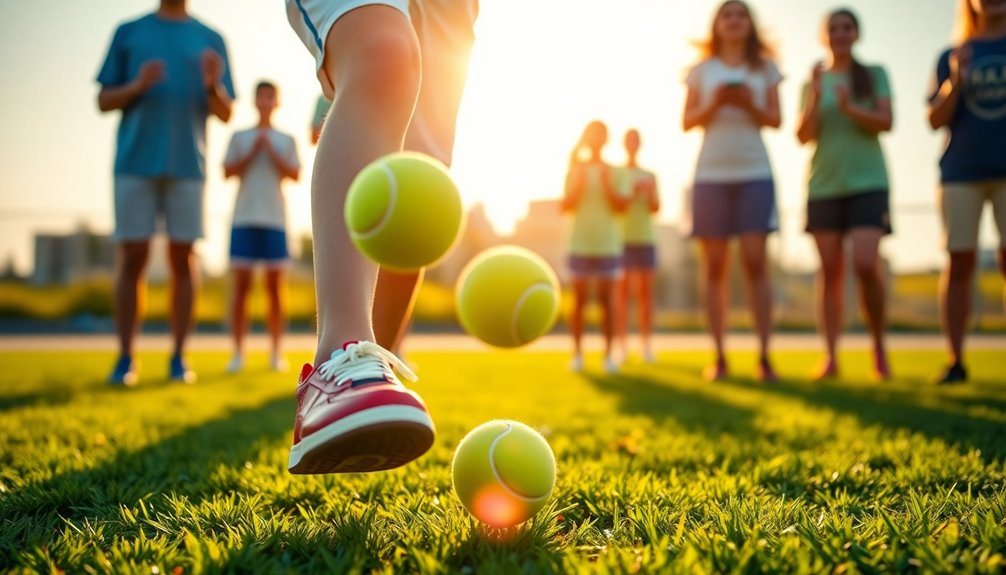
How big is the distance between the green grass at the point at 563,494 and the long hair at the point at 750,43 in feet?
9.47

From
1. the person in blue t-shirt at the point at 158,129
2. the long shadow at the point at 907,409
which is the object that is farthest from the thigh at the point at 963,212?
the person in blue t-shirt at the point at 158,129

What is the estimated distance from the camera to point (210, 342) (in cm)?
1330

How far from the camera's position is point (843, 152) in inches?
220

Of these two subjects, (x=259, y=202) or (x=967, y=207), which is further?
(x=259, y=202)

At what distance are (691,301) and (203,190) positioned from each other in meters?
18.7

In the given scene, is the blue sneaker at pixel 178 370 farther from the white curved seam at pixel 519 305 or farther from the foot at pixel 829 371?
the foot at pixel 829 371

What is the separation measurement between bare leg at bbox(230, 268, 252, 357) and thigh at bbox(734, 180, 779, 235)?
14.5 feet

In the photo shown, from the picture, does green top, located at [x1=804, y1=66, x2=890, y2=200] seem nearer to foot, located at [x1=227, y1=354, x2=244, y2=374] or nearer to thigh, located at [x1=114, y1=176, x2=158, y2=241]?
thigh, located at [x1=114, y1=176, x2=158, y2=241]

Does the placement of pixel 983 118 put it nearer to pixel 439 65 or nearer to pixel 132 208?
pixel 439 65

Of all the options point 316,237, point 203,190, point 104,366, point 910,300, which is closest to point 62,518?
point 316,237

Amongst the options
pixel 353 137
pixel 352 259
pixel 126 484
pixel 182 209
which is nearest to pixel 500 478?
pixel 352 259

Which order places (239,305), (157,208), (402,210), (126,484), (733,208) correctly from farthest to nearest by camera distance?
(239,305), (733,208), (157,208), (126,484), (402,210)

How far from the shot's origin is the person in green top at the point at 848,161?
5500 millimetres

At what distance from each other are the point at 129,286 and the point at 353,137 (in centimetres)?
428
